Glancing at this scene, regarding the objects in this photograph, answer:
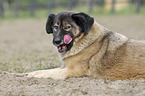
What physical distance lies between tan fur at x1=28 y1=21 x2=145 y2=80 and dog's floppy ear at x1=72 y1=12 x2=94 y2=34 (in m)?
0.19

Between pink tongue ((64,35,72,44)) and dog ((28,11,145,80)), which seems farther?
pink tongue ((64,35,72,44))

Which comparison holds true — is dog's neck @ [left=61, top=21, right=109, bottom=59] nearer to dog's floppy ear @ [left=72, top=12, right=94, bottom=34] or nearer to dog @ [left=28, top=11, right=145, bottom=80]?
dog @ [left=28, top=11, right=145, bottom=80]

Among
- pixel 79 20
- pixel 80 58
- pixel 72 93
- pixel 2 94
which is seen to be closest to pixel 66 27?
pixel 79 20

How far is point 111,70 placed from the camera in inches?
145

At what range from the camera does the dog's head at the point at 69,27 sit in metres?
3.78

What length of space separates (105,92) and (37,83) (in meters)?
1.39

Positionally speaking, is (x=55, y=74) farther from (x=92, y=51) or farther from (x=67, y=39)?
(x=92, y=51)

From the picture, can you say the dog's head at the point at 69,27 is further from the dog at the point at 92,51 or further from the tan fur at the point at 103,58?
the tan fur at the point at 103,58

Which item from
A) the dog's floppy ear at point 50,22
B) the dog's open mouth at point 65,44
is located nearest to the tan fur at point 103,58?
the dog's open mouth at point 65,44

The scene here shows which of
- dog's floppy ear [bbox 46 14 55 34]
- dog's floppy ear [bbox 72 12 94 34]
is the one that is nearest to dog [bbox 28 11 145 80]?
dog's floppy ear [bbox 72 12 94 34]

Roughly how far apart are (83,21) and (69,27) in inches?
12.1

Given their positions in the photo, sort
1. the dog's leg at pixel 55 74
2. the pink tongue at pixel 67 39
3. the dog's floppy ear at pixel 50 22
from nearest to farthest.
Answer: the pink tongue at pixel 67 39, the dog's leg at pixel 55 74, the dog's floppy ear at pixel 50 22

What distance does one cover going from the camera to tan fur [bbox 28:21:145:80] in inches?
141

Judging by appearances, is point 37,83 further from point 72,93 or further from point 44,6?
point 44,6
